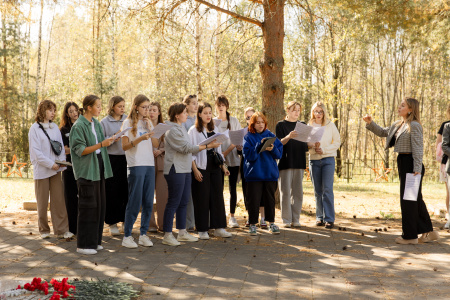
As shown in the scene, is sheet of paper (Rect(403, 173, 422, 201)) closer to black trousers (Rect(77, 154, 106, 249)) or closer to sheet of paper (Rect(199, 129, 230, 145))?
sheet of paper (Rect(199, 129, 230, 145))

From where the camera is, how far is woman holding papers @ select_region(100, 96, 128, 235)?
7.71 metres

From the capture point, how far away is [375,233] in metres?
8.16

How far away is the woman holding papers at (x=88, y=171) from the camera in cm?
651

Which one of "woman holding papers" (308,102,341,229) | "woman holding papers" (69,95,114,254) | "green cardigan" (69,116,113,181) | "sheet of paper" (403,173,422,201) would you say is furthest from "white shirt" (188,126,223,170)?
"sheet of paper" (403,173,422,201)

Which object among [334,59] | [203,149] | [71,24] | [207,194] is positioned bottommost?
[207,194]

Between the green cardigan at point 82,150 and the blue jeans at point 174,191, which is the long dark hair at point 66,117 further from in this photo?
the blue jeans at point 174,191

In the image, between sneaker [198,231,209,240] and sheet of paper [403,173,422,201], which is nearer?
sheet of paper [403,173,422,201]

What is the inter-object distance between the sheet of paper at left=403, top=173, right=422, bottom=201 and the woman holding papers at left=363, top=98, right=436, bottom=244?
46 mm

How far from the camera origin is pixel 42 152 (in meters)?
7.50

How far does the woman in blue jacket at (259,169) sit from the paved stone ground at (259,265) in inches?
15.7

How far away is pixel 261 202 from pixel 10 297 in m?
4.53

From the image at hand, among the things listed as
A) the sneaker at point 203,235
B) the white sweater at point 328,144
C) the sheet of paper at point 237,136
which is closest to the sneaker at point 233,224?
the sneaker at point 203,235

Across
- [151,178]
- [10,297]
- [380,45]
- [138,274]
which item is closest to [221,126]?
[151,178]

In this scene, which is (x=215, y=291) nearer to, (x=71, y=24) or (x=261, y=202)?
(x=261, y=202)
